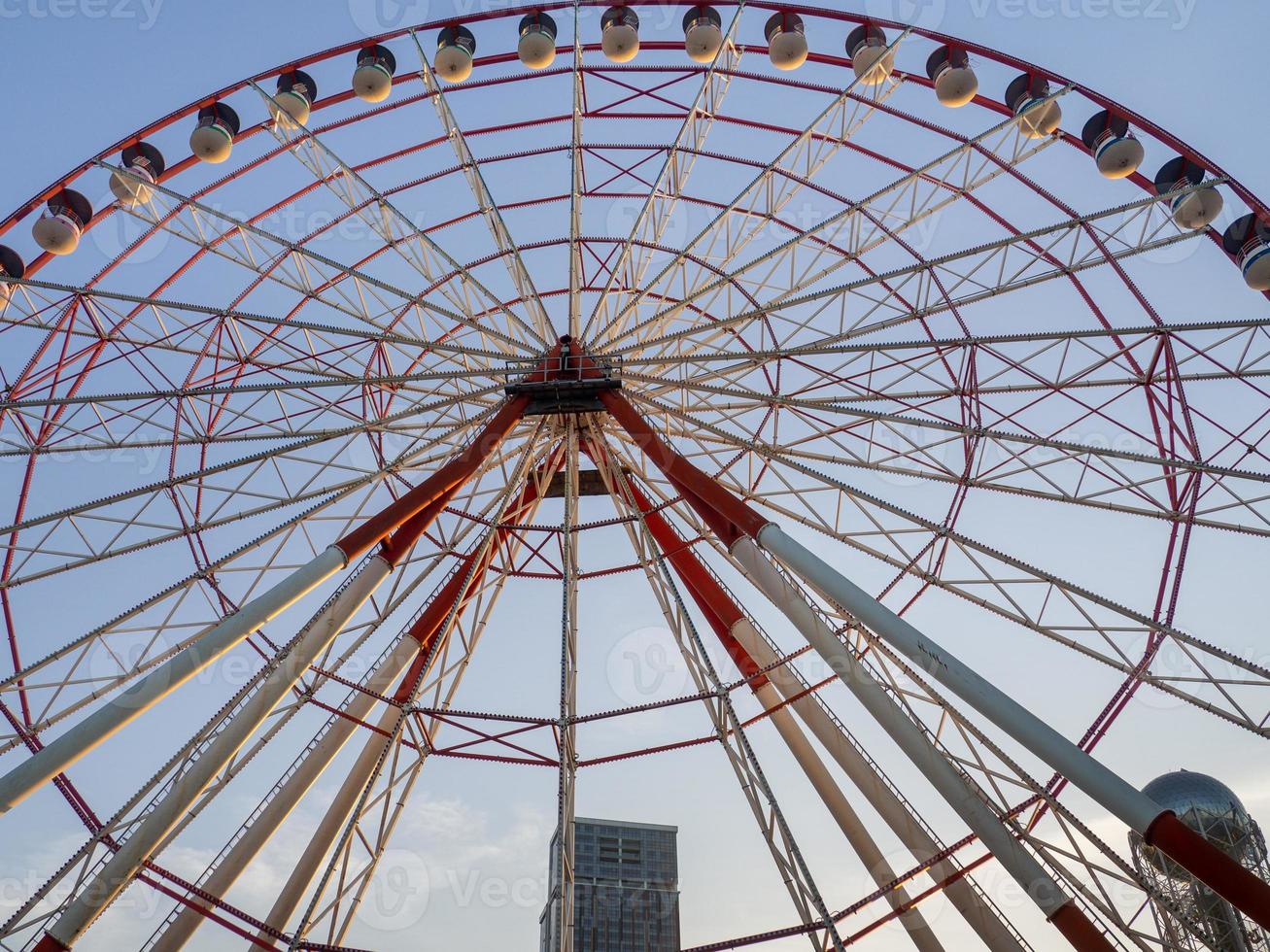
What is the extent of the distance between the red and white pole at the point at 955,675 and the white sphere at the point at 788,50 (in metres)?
8.51

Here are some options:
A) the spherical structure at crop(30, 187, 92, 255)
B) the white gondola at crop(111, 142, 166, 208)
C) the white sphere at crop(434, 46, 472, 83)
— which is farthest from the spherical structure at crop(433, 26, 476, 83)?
the spherical structure at crop(30, 187, 92, 255)

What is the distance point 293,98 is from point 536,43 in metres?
4.86

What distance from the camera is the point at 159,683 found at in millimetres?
14523

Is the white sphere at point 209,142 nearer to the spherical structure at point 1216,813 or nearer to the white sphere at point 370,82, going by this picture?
the white sphere at point 370,82

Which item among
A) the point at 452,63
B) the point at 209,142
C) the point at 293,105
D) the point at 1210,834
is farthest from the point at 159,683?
the point at 1210,834

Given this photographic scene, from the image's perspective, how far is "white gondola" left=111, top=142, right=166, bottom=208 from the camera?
20.0m

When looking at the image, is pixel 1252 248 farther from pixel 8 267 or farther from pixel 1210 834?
pixel 1210 834

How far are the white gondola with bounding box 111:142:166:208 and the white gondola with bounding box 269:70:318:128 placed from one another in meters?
2.47

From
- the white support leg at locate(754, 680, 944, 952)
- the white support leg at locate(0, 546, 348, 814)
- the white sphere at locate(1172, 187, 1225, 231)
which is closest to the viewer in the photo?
the white support leg at locate(0, 546, 348, 814)

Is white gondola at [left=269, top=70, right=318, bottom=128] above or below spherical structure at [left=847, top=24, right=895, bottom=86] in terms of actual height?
below

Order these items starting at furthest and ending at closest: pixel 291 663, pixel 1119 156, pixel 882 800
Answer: pixel 1119 156
pixel 882 800
pixel 291 663

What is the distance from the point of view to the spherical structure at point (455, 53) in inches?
870

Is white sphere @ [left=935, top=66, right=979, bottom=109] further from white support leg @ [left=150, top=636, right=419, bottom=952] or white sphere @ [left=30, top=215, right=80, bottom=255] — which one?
white sphere @ [left=30, top=215, right=80, bottom=255]

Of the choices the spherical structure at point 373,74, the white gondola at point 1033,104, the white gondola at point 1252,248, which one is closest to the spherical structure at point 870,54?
the white gondola at point 1033,104
